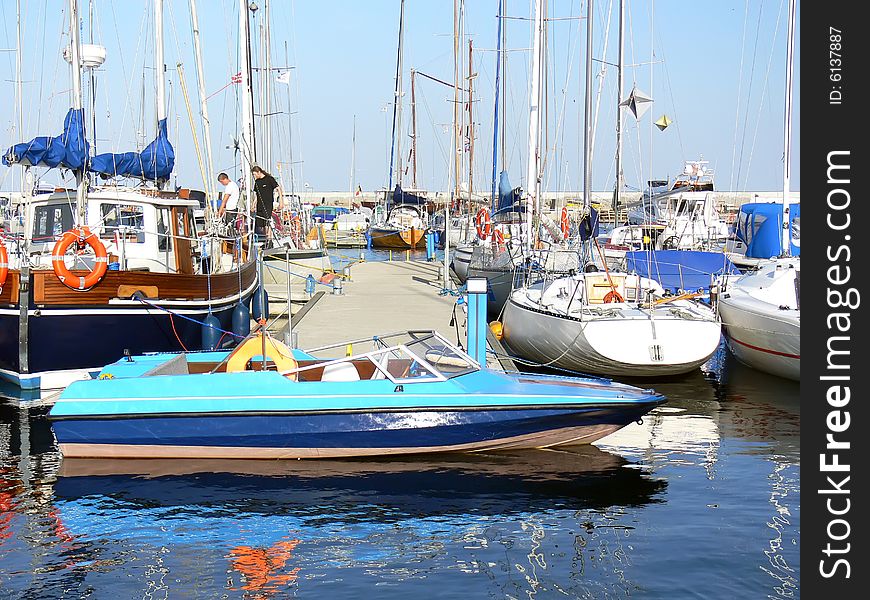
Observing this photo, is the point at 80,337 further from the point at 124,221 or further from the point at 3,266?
the point at 124,221

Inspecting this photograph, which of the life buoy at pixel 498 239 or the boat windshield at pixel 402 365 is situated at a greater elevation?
the life buoy at pixel 498 239

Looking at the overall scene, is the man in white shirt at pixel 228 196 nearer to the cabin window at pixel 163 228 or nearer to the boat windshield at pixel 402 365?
the cabin window at pixel 163 228

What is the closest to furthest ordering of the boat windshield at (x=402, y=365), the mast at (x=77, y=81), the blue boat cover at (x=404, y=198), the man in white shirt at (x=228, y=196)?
the boat windshield at (x=402, y=365) < the mast at (x=77, y=81) < the man in white shirt at (x=228, y=196) < the blue boat cover at (x=404, y=198)

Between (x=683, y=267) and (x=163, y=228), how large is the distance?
12424mm

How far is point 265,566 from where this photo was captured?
755cm

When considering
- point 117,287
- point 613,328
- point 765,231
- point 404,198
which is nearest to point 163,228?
point 117,287

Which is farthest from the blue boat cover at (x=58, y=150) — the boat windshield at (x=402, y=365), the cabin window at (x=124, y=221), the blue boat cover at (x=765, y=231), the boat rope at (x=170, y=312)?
the blue boat cover at (x=765, y=231)

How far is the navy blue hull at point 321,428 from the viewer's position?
1001 centimetres

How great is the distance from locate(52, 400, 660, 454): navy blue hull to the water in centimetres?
28

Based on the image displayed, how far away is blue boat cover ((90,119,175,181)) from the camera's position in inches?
608

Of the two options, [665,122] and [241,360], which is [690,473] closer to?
[241,360]

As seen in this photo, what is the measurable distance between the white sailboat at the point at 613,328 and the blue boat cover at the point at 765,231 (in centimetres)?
925
